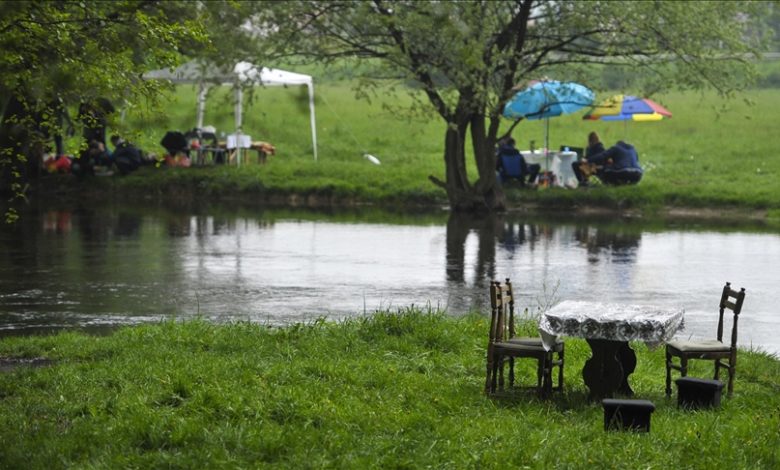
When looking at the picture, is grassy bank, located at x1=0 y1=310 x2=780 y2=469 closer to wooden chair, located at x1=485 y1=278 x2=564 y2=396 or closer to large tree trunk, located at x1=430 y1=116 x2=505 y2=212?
wooden chair, located at x1=485 y1=278 x2=564 y2=396

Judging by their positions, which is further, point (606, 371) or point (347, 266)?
point (347, 266)

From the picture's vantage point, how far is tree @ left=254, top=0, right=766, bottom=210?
30.7m

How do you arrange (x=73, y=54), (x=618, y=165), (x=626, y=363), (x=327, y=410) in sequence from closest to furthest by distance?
(x=327, y=410) < (x=626, y=363) < (x=73, y=54) < (x=618, y=165)

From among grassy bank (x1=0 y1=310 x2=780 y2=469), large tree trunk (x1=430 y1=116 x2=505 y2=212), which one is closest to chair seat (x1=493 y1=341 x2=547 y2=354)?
grassy bank (x1=0 y1=310 x2=780 y2=469)

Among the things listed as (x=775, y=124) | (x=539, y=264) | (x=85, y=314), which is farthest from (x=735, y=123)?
(x=85, y=314)

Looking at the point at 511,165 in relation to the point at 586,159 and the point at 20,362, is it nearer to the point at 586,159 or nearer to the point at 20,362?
the point at 586,159

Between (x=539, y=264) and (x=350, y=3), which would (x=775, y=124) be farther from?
(x=539, y=264)

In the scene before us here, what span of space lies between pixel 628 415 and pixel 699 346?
1995 mm

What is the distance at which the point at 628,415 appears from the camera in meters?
9.67

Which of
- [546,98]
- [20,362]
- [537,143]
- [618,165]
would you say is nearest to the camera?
[20,362]

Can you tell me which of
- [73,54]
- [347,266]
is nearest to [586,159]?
[347,266]

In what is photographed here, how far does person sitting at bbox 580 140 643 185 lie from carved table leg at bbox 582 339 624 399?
2410cm

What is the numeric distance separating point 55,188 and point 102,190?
126 centimetres

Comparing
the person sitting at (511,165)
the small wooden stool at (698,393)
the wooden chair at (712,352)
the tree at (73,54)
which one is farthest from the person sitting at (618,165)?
the small wooden stool at (698,393)
